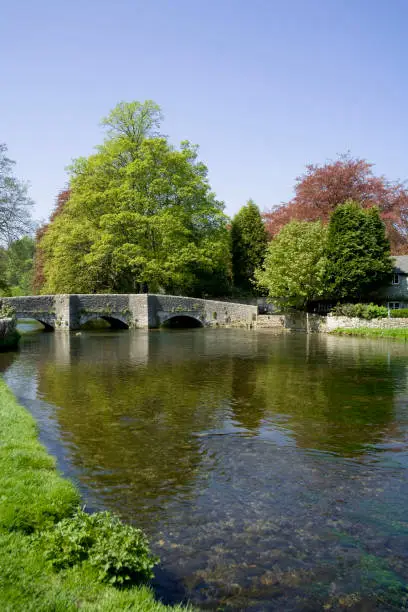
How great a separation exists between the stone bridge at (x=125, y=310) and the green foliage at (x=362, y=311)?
23.8 feet

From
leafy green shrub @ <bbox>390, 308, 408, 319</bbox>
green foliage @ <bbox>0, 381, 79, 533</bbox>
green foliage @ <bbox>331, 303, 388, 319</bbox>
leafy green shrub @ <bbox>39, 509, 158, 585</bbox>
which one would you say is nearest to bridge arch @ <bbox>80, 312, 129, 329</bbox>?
green foliage @ <bbox>331, 303, 388, 319</bbox>

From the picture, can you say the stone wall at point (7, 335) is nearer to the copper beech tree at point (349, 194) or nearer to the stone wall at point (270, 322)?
the stone wall at point (270, 322)

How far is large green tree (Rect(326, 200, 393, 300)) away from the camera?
36.8m

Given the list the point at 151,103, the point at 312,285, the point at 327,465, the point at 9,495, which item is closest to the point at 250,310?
the point at 312,285

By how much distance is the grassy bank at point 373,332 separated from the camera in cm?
3057

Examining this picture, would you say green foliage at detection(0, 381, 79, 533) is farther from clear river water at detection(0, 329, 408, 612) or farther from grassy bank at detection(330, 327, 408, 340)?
grassy bank at detection(330, 327, 408, 340)

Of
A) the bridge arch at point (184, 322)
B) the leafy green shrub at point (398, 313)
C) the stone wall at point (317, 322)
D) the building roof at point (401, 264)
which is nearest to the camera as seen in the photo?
the stone wall at point (317, 322)

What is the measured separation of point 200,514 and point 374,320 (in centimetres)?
2900

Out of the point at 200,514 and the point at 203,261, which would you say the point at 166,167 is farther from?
the point at 200,514

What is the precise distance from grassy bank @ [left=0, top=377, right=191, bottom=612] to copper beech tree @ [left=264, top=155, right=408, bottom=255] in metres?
43.7

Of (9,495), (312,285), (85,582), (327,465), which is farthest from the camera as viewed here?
(312,285)

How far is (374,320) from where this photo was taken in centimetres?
3316

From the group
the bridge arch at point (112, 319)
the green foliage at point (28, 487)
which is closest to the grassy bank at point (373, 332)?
the bridge arch at point (112, 319)

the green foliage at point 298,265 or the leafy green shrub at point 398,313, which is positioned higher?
the green foliage at point 298,265
